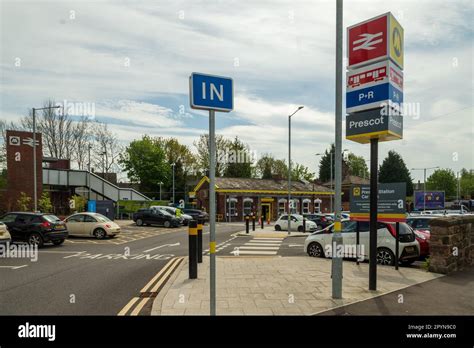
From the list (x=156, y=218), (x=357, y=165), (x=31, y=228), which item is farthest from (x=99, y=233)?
(x=357, y=165)

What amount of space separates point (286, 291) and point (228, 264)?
4.05 metres

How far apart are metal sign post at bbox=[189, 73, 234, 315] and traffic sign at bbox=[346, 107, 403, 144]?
13.5 feet

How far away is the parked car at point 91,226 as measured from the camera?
19156 mm

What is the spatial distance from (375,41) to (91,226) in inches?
686

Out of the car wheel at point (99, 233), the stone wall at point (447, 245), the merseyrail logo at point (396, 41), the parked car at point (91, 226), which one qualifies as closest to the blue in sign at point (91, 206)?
the parked car at point (91, 226)

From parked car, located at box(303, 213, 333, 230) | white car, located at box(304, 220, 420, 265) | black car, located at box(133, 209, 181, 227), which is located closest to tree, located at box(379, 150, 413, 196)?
parked car, located at box(303, 213, 333, 230)

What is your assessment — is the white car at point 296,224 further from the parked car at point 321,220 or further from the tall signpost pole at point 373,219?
the tall signpost pole at point 373,219

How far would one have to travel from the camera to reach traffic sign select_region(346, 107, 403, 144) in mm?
7422

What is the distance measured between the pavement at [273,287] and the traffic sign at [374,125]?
3.50m

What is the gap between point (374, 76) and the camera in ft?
24.7

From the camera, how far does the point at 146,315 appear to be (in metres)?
5.87

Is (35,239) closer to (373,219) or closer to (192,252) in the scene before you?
(192,252)
